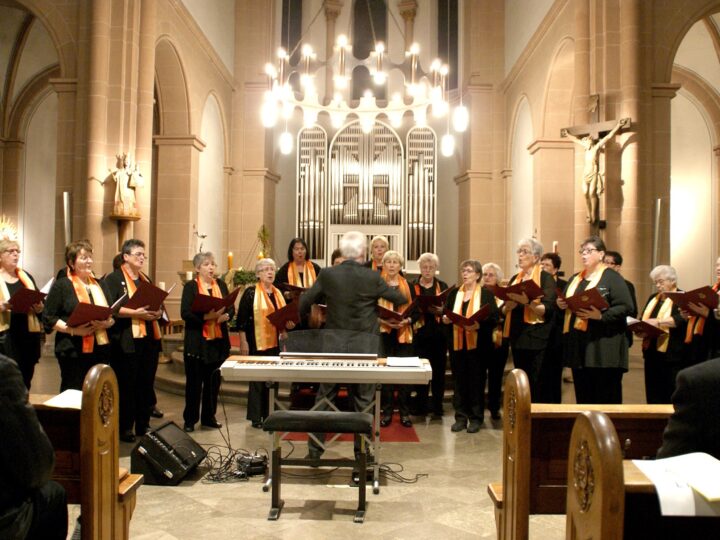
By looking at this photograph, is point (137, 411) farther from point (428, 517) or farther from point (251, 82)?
point (251, 82)

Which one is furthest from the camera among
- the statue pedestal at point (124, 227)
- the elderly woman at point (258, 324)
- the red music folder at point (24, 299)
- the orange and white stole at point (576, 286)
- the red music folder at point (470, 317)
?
the statue pedestal at point (124, 227)

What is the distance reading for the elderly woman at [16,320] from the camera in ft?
16.9

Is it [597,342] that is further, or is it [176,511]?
[597,342]

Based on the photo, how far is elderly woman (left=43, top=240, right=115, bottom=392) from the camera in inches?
185

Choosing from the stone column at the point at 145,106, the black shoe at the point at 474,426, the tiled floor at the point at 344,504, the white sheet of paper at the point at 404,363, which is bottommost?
the tiled floor at the point at 344,504

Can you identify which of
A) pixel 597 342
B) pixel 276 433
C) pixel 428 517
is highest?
pixel 597 342

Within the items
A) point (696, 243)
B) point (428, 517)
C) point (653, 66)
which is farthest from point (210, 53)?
point (428, 517)

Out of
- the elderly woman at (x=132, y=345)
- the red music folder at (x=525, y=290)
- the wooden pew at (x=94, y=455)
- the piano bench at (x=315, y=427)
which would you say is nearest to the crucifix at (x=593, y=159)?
the red music folder at (x=525, y=290)

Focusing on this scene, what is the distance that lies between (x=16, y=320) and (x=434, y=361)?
11.8 feet

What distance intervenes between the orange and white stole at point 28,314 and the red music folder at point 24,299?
95 millimetres

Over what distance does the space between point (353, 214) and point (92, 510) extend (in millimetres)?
13767

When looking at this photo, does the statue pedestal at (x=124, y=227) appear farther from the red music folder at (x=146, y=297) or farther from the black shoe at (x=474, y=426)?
the black shoe at (x=474, y=426)

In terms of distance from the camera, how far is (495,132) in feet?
45.6

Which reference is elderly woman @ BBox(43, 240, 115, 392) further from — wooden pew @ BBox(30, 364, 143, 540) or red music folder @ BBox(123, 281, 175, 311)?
wooden pew @ BBox(30, 364, 143, 540)
